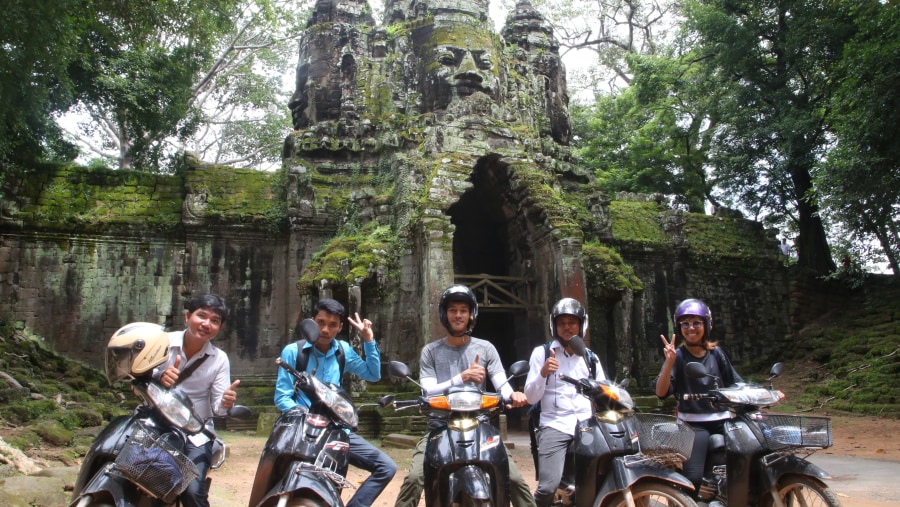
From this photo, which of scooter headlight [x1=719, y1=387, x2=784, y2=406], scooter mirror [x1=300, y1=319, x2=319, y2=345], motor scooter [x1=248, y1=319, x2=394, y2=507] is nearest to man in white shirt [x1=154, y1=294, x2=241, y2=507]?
motor scooter [x1=248, y1=319, x2=394, y2=507]

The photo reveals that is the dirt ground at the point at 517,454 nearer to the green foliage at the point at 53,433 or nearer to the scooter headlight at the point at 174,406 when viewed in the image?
the green foliage at the point at 53,433

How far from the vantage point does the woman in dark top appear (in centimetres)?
439

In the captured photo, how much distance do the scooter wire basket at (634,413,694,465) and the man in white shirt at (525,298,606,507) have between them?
580 millimetres

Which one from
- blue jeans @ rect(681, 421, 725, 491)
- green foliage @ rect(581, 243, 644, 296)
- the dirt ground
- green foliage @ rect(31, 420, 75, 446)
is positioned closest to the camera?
blue jeans @ rect(681, 421, 725, 491)

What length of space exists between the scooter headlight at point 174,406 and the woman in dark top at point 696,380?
2884 mm

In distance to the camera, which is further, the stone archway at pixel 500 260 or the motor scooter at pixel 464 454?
the stone archway at pixel 500 260

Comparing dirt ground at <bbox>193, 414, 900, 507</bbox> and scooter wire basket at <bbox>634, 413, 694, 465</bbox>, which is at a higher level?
scooter wire basket at <bbox>634, 413, 694, 465</bbox>

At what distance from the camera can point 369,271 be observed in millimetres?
11805

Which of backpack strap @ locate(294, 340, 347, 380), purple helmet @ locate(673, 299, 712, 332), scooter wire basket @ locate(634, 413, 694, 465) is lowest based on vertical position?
scooter wire basket @ locate(634, 413, 694, 465)

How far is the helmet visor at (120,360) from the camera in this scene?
10.8ft

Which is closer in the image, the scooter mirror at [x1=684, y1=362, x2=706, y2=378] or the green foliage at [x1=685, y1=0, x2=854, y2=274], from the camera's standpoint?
the scooter mirror at [x1=684, y1=362, x2=706, y2=378]

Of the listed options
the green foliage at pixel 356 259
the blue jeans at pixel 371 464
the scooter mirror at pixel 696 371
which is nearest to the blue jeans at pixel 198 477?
the blue jeans at pixel 371 464

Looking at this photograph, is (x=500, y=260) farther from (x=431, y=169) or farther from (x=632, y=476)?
(x=632, y=476)

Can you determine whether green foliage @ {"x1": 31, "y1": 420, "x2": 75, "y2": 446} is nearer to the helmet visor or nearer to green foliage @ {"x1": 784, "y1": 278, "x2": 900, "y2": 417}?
the helmet visor
